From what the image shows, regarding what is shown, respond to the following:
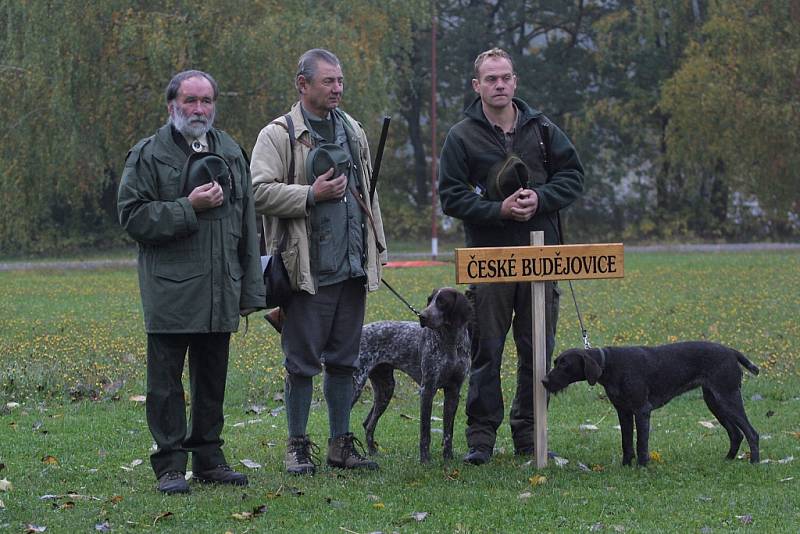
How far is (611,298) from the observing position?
1903cm

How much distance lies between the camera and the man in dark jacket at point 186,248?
21.5 ft

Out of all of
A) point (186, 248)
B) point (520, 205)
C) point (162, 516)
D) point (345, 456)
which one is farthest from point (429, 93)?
point (162, 516)

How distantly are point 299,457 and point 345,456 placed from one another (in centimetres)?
30

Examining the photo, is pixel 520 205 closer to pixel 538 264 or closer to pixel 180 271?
pixel 538 264

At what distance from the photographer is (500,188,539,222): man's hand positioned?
23.9 feet

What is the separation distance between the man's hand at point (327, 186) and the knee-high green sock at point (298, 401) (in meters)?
1.07

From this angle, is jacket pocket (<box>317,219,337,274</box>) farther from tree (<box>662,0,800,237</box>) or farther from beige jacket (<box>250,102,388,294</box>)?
tree (<box>662,0,800,237</box>)

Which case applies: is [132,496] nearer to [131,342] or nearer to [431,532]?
[431,532]

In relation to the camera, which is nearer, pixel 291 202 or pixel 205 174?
pixel 205 174

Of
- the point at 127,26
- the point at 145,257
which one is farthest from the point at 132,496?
the point at 127,26

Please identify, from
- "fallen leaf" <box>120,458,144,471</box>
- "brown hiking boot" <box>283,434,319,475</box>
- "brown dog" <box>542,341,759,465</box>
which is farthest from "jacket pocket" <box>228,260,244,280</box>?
"brown dog" <box>542,341,759,465</box>

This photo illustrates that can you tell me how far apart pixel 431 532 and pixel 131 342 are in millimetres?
8487

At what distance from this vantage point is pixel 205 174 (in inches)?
261

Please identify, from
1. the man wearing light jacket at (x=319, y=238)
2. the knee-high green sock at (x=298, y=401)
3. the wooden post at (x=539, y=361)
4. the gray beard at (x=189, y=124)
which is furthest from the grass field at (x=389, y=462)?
the gray beard at (x=189, y=124)
